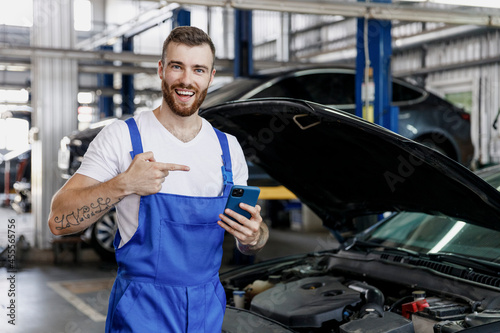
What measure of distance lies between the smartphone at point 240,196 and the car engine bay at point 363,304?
1.67 feet

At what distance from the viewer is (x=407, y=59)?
→ 13.1 metres

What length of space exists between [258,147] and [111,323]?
1.12m

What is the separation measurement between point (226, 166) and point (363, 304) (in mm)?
807

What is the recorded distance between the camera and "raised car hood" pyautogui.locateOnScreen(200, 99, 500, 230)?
5.70 ft

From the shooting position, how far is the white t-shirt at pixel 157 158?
158cm

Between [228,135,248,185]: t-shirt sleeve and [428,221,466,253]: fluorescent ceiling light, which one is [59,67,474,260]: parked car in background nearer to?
[428,221,466,253]: fluorescent ceiling light

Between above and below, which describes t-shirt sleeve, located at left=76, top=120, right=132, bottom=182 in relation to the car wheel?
above

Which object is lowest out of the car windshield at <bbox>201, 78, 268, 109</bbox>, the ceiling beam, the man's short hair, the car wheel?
the car wheel

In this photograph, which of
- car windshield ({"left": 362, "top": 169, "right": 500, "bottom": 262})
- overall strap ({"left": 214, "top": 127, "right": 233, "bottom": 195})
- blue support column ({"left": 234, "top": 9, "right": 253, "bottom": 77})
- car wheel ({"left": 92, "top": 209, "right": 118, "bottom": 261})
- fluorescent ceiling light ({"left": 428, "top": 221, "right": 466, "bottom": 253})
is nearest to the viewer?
overall strap ({"left": 214, "top": 127, "right": 233, "bottom": 195})

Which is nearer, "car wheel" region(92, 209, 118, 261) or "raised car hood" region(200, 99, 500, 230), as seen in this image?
"raised car hood" region(200, 99, 500, 230)

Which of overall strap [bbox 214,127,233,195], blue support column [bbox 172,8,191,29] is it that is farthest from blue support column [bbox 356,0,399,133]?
overall strap [bbox 214,127,233,195]

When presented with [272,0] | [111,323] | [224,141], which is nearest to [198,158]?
[224,141]

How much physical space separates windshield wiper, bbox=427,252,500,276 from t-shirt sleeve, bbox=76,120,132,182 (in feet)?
→ 4.48

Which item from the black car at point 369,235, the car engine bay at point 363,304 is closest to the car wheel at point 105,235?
the black car at point 369,235
